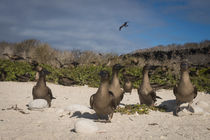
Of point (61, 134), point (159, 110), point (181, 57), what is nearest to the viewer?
point (61, 134)

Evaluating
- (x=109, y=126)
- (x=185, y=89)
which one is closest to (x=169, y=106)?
(x=185, y=89)

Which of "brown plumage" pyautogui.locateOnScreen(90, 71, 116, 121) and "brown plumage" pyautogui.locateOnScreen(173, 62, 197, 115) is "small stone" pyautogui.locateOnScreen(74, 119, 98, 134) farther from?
"brown plumage" pyautogui.locateOnScreen(173, 62, 197, 115)

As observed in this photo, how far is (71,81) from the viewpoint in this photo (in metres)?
13.4

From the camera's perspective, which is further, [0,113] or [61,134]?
[0,113]

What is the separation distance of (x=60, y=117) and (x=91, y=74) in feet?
28.6

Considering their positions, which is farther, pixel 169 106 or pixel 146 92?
pixel 169 106

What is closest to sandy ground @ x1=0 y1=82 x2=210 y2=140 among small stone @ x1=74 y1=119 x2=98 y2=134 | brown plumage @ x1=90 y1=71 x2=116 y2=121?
small stone @ x1=74 y1=119 x2=98 y2=134

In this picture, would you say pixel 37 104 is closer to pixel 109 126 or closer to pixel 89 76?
pixel 109 126

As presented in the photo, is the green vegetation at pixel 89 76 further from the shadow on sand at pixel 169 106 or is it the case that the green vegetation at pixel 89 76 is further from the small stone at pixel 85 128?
the small stone at pixel 85 128

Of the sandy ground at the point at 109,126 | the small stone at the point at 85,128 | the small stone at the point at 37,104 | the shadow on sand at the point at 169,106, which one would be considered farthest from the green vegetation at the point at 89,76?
the small stone at the point at 85,128

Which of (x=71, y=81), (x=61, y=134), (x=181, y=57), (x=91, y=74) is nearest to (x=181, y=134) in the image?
(x=61, y=134)

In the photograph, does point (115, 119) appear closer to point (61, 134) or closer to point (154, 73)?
point (61, 134)

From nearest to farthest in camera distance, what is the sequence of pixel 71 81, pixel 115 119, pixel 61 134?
pixel 61 134 < pixel 115 119 < pixel 71 81

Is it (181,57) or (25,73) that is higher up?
(181,57)
